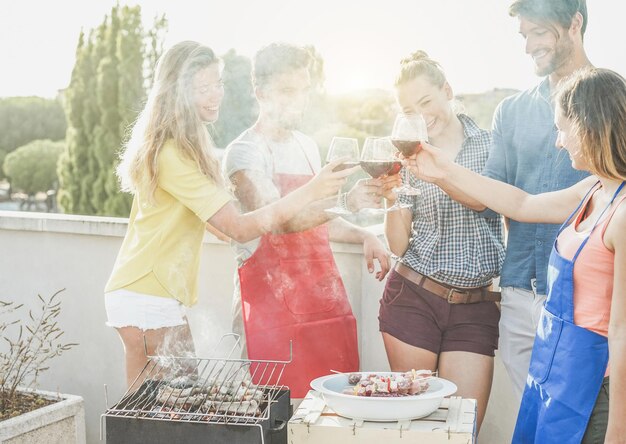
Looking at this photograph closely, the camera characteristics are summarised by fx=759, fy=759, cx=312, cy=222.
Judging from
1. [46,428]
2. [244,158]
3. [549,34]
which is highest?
[549,34]

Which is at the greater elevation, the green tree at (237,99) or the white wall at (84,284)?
the green tree at (237,99)

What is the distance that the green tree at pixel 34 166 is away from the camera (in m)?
18.7

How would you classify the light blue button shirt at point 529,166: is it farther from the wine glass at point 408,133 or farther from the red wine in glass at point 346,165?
the red wine in glass at point 346,165

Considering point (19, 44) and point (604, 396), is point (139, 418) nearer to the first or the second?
point (604, 396)

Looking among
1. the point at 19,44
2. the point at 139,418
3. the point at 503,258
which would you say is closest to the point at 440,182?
the point at 503,258

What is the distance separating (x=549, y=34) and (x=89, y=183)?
9.60m

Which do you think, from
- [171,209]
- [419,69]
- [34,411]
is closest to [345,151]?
[419,69]

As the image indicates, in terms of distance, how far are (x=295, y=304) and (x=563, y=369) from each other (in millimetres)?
1114

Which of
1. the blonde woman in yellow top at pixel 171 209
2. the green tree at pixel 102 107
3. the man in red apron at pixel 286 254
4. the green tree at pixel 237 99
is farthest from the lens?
the green tree at pixel 102 107

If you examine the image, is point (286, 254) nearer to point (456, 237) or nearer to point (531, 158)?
point (456, 237)

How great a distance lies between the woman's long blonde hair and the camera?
245cm

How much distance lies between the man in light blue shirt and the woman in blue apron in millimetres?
483

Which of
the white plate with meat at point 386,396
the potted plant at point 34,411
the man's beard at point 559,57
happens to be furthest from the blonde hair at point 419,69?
the potted plant at point 34,411

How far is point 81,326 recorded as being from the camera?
382 cm
